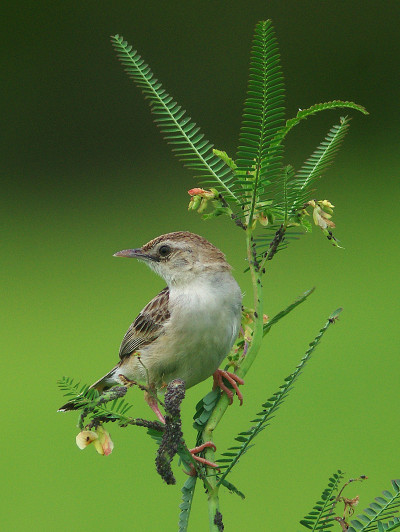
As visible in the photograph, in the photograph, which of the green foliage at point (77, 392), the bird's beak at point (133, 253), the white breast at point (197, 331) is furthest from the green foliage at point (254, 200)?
the bird's beak at point (133, 253)

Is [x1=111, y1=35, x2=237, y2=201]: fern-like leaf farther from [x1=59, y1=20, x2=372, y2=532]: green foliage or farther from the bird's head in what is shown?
the bird's head

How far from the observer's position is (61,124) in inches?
368

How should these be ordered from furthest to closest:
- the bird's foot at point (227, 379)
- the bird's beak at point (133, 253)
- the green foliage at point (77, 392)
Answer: the bird's beak at point (133, 253)
the bird's foot at point (227, 379)
the green foliage at point (77, 392)

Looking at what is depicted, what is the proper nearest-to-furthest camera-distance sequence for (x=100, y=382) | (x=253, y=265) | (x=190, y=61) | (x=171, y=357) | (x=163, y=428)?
(x=163, y=428) → (x=253, y=265) → (x=171, y=357) → (x=100, y=382) → (x=190, y=61)

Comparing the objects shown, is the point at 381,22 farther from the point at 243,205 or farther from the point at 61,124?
the point at 243,205

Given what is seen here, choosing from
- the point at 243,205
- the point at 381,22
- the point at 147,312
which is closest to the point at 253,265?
the point at 243,205

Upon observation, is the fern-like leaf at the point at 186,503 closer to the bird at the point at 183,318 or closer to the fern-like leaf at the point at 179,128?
the fern-like leaf at the point at 179,128

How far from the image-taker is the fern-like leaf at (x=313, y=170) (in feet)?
3.39

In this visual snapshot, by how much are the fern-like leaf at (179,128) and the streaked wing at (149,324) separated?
91 centimetres

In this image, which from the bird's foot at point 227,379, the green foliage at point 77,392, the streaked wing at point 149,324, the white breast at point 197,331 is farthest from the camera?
the streaked wing at point 149,324

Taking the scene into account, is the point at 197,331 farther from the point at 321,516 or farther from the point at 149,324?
the point at 321,516

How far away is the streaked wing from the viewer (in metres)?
1.96

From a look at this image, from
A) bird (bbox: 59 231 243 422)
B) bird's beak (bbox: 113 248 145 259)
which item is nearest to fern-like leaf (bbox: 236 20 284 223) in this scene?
bird (bbox: 59 231 243 422)

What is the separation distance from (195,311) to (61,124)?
7.85 m
